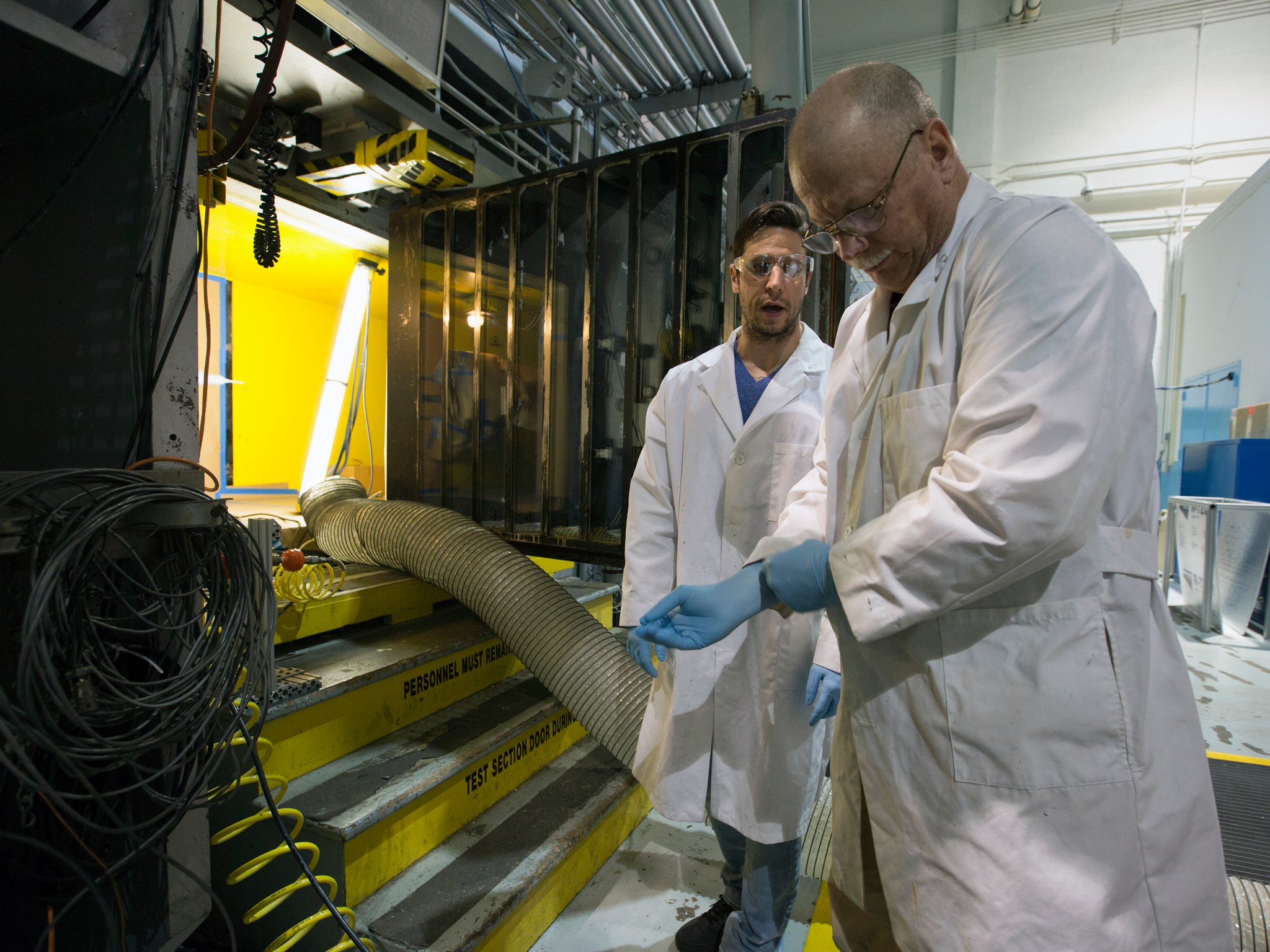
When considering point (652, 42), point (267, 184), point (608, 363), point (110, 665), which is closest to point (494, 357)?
point (608, 363)

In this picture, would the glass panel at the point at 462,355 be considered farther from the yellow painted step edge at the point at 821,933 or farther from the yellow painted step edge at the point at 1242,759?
the yellow painted step edge at the point at 1242,759

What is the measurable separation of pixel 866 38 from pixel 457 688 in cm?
775

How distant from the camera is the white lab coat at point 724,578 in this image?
1.64 m

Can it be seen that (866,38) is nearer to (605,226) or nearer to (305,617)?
(605,226)

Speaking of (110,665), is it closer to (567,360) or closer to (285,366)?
(567,360)

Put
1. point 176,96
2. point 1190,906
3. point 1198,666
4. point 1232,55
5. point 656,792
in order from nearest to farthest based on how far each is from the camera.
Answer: point 1190,906, point 176,96, point 656,792, point 1198,666, point 1232,55

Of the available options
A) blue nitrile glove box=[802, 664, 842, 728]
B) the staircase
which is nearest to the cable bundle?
the staircase

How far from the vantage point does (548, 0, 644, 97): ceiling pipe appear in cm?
285

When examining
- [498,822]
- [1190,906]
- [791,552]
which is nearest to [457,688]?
[498,822]

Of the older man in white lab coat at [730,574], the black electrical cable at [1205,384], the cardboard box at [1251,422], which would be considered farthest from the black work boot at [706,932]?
the black electrical cable at [1205,384]

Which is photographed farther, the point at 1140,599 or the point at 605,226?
the point at 605,226

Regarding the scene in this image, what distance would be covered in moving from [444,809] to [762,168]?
8.73 feet

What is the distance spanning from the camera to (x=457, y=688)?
2740 mm

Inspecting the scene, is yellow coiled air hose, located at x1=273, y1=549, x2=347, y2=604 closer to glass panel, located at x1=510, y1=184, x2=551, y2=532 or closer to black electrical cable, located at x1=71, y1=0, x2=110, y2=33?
glass panel, located at x1=510, y1=184, x2=551, y2=532
